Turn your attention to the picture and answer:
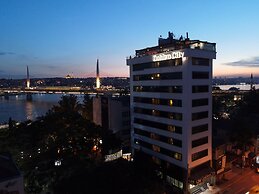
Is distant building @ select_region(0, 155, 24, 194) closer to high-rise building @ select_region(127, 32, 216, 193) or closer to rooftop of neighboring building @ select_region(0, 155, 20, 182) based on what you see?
rooftop of neighboring building @ select_region(0, 155, 20, 182)

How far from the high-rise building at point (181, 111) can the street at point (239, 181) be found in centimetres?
246

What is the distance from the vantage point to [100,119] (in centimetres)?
5594

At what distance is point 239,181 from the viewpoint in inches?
1464

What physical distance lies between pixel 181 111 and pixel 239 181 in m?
14.1

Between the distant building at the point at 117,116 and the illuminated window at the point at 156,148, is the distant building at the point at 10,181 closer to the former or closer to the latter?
the illuminated window at the point at 156,148

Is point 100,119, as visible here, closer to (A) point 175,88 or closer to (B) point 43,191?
(A) point 175,88

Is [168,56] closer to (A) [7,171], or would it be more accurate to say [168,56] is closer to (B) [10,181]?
(A) [7,171]

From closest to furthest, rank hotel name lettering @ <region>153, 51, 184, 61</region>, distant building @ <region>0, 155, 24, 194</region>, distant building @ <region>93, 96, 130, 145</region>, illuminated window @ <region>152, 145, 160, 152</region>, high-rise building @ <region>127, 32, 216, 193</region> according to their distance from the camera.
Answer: distant building @ <region>0, 155, 24, 194</region> → high-rise building @ <region>127, 32, 216, 193</region> → hotel name lettering @ <region>153, 51, 184, 61</region> → illuminated window @ <region>152, 145, 160, 152</region> → distant building @ <region>93, 96, 130, 145</region>

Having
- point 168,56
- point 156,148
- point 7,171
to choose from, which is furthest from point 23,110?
point 7,171

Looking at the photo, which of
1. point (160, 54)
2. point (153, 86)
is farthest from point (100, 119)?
point (160, 54)

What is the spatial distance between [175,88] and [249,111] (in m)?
43.1

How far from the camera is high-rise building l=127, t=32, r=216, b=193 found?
3344 cm

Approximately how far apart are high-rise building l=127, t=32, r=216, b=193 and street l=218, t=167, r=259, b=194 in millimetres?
2463

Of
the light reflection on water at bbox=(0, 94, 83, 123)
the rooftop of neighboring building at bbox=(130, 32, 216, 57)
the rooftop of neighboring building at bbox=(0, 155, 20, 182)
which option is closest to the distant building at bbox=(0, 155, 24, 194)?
the rooftop of neighboring building at bbox=(0, 155, 20, 182)
